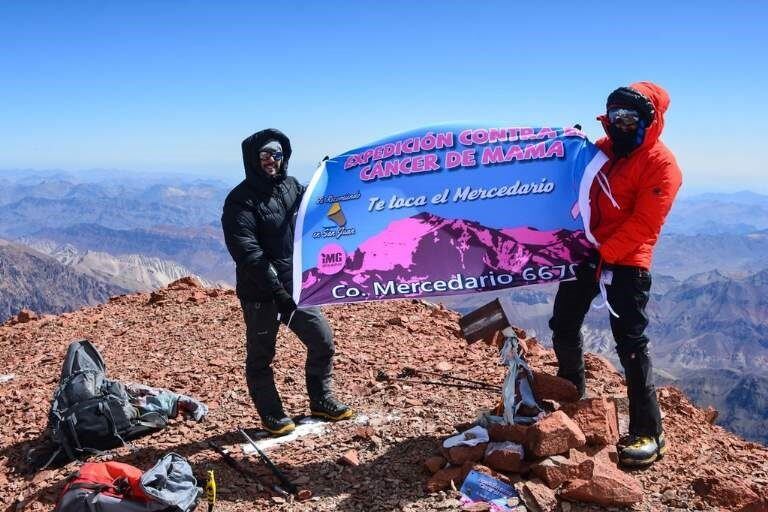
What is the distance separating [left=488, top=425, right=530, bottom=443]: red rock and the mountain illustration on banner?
1.34 metres

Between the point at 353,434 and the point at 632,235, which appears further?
the point at 353,434

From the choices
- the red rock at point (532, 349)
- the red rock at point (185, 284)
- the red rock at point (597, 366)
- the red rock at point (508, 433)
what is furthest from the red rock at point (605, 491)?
the red rock at point (185, 284)

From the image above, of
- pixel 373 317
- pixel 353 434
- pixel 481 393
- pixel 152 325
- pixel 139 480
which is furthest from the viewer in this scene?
pixel 152 325

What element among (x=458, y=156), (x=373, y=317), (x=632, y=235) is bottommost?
(x=373, y=317)

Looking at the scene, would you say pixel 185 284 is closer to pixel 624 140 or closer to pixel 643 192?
pixel 624 140

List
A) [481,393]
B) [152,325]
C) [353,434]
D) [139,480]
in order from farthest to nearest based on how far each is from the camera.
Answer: [152,325]
[481,393]
[353,434]
[139,480]

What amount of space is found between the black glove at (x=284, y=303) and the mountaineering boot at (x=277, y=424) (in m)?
1.30

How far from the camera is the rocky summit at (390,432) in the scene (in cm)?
516

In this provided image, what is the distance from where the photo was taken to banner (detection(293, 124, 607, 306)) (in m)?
5.89

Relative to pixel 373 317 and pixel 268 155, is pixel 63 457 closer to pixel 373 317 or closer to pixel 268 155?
pixel 268 155

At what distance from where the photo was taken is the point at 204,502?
549 cm

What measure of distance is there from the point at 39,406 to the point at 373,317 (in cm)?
577

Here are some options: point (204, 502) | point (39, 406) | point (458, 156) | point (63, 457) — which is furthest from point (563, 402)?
point (39, 406)

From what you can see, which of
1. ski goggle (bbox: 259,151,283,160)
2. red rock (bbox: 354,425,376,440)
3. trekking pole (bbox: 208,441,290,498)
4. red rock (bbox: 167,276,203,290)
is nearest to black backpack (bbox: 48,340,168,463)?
trekking pole (bbox: 208,441,290,498)
